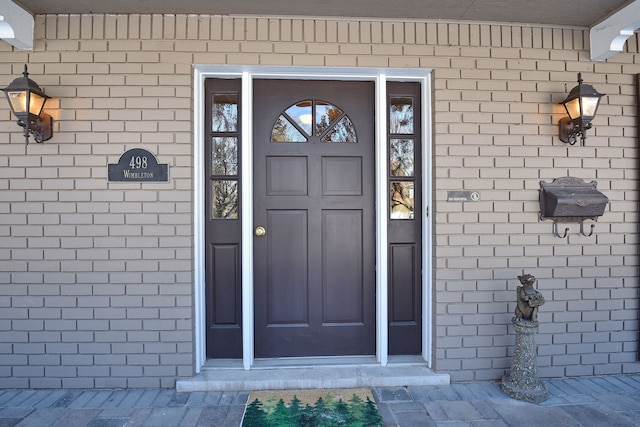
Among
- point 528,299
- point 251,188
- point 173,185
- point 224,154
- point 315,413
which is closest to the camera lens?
point 315,413

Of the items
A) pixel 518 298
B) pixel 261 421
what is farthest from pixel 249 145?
pixel 518 298

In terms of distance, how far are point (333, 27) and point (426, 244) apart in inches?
68.7

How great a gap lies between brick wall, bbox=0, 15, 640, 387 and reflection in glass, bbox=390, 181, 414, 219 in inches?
10.2

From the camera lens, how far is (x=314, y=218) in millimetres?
2938

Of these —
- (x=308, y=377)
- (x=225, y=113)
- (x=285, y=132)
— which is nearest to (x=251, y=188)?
(x=285, y=132)

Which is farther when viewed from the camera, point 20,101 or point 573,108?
point 573,108

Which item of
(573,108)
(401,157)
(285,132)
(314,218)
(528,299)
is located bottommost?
(528,299)

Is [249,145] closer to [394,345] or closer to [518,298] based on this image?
[394,345]

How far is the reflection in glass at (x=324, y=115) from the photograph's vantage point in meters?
2.95

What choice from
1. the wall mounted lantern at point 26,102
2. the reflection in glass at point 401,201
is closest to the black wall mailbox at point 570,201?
the reflection in glass at point 401,201

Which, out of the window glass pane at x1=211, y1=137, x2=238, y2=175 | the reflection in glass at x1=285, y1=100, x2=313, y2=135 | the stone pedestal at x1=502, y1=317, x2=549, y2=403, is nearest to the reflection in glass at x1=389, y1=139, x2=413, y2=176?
the reflection in glass at x1=285, y1=100, x2=313, y2=135

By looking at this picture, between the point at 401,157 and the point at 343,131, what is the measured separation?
1.65ft

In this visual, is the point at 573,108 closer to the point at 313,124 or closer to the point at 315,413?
the point at 313,124

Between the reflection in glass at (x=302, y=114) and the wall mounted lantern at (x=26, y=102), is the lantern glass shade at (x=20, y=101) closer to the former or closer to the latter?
the wall mounted lantern at (x=26, y=102)
